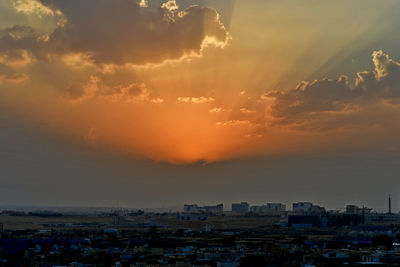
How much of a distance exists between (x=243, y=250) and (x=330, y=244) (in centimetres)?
1013

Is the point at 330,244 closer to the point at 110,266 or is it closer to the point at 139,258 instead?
the point at 139,258

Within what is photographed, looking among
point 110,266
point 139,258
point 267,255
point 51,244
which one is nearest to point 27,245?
point 51,244

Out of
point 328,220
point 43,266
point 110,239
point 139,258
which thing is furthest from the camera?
point 328,220

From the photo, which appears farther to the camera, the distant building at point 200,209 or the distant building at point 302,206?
the distant building at point 200,209

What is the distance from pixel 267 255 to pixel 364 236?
2292 cm

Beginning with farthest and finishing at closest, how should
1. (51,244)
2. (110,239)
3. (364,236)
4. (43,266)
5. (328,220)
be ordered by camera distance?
(328,220) < (364,236) < (110,239) < (51,244) < (43,266)

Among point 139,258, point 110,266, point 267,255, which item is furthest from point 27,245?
point 267,255

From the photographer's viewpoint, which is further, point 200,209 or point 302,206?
point 200,209

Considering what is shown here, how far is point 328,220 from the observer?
8688 centimetres

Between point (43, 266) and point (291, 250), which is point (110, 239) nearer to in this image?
point (291, 250)

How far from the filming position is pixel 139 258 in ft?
114

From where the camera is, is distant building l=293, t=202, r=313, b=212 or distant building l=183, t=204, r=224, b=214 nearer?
distant building l=293, t=202, r=313, b=212

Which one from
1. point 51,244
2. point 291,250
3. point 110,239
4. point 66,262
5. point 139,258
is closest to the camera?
point 66,262

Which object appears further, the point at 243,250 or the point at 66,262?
the point at 243,250
